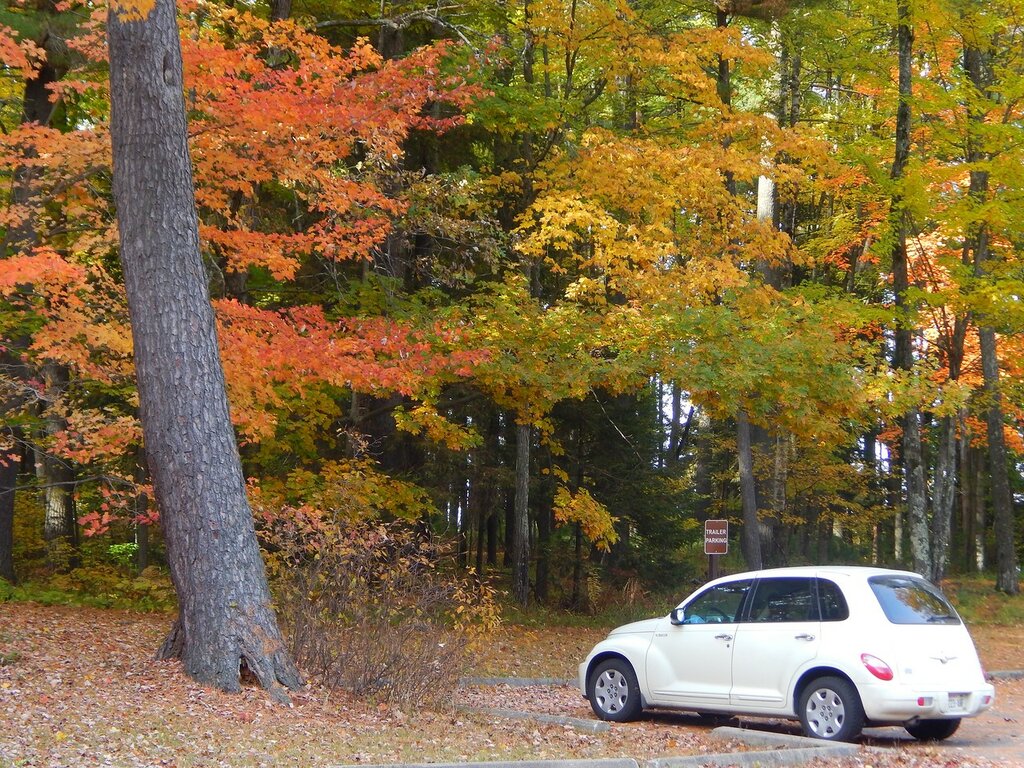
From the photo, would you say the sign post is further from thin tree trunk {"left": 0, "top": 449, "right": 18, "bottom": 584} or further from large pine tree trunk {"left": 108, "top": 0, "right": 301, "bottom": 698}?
thin tree trunk {"left": 0, "top": 449, "right": 18, "bottom": 584}

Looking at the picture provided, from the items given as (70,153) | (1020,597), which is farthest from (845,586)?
(1020,597)

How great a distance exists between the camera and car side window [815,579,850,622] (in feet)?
30.2

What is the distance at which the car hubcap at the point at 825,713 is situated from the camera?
884 centimetres

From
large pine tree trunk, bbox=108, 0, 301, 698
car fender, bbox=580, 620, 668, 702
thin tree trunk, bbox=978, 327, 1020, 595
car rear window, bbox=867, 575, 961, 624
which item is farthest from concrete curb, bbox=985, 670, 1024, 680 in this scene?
large pine tree trunk, bbox=108, 0, 301, 698

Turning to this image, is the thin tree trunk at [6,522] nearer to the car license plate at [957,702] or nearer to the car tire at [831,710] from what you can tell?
the car tire at [831,710]

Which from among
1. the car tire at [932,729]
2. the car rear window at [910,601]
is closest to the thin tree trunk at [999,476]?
the car rear window at [910,601]

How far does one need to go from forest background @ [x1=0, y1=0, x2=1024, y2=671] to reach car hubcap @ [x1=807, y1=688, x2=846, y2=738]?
393 cm

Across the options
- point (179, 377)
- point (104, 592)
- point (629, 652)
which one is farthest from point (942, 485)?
point (179, 377)

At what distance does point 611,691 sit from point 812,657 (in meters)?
2.50

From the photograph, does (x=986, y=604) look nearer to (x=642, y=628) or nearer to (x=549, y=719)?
(x=642, y=628)

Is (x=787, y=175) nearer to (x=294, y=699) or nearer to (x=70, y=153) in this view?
(x=70, y=153)

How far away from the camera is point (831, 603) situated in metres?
9.34

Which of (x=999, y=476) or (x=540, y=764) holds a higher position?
(x=999, y=476)

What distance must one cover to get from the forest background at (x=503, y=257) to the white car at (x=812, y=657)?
265 centimetres
